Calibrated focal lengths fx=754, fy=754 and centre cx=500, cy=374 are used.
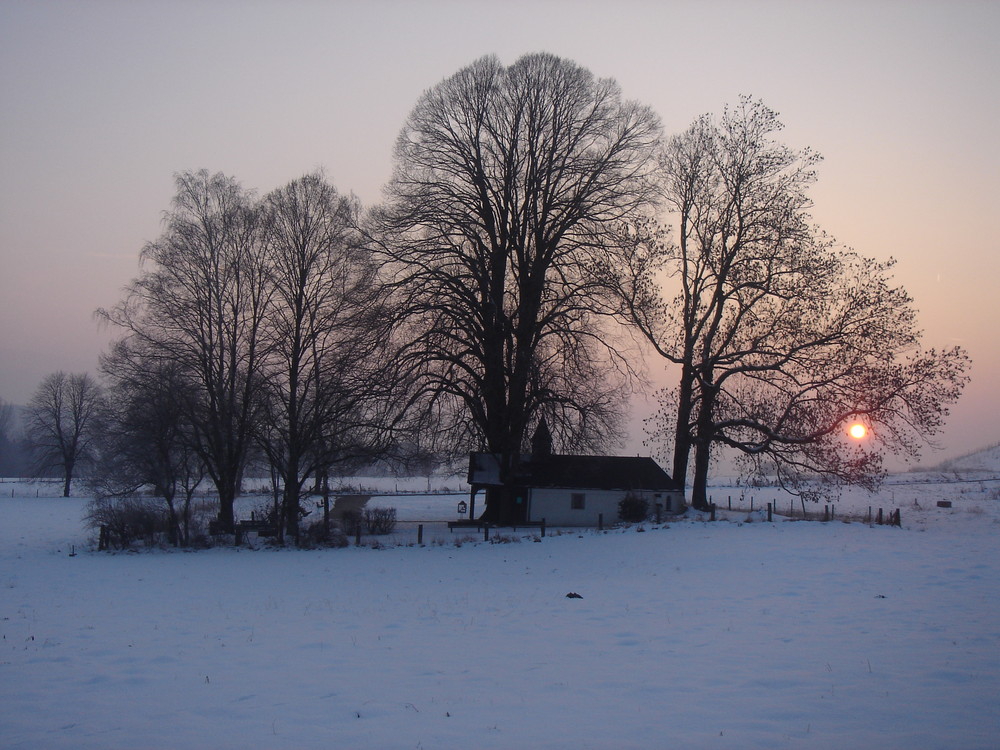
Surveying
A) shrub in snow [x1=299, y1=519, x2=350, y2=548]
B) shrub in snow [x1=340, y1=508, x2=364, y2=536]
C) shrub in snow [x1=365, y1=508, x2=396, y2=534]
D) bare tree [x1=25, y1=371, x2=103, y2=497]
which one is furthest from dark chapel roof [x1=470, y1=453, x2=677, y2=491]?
bare tree [x1=25, y1=371, x2=103, y2=497]

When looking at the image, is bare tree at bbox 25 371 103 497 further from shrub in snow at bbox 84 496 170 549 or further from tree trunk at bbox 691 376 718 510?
tree trunk at bbox 691 376 718 510

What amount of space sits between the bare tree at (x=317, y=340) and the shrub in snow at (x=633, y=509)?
1231 cm

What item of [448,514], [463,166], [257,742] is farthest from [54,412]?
[257,742]

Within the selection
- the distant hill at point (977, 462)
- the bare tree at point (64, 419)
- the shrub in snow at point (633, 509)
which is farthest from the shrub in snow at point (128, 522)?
the distant hill at point (977, 462)

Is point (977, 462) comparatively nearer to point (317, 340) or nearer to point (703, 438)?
point (703, 438)

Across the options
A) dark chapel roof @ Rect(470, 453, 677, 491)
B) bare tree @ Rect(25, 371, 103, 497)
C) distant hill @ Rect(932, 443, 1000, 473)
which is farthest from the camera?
distant hill @ Rect(932, 443, 1000, 473)

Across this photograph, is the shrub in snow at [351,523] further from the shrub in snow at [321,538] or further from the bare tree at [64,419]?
the bare tree at [64,419]

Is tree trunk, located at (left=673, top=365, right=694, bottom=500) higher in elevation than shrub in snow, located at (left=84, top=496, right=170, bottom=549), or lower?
higher

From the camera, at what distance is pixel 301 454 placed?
30.6 meters

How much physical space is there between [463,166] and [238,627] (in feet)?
72.2

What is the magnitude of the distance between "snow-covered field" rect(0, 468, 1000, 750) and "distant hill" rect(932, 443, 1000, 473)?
68.7 m

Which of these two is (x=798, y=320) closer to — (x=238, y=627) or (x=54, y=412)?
(x=238, y=627)

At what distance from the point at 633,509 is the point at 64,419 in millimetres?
63368

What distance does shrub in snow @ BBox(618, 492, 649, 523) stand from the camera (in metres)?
33.8
